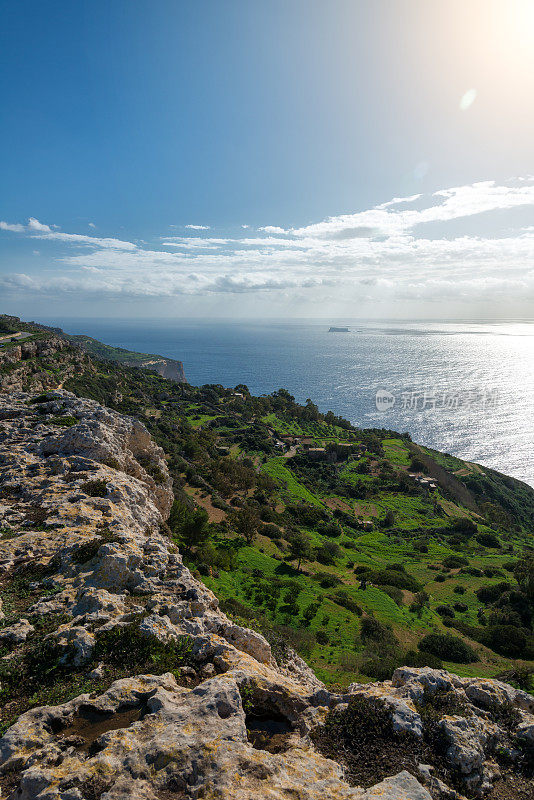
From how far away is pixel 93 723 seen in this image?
7.10 metres

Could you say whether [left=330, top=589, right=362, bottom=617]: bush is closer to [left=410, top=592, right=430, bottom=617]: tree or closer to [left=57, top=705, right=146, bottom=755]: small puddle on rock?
[left=410, top=592, right=430, bottom=617]: tree

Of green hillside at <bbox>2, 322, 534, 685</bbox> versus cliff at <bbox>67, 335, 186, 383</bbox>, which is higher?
cliff at <bbox>67, 335, 186, 383</bbox>

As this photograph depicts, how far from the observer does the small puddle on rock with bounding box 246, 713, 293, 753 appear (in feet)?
24.3

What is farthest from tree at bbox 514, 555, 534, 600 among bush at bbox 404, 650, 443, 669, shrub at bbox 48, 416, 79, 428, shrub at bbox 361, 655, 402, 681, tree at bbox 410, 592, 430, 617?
shrub at bbox 48, 416, 79, 428

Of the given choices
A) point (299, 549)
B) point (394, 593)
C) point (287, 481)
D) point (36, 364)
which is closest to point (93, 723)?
point (394, 593)

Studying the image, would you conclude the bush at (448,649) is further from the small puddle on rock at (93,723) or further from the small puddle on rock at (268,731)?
the small puddle on rock at (93,723)

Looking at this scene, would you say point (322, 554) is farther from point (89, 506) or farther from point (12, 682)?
point (12, 682)

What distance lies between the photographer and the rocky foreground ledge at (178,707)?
606 cm

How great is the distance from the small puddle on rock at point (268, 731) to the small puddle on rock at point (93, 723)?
244 centimetres

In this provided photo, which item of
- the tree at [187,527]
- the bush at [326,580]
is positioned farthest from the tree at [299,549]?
the tree at [187,527]

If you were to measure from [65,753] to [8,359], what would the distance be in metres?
56.5

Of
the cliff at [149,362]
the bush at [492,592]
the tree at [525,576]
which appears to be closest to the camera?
the tree at [525,576]

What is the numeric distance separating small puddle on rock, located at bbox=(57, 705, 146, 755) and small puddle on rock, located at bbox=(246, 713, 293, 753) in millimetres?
2439

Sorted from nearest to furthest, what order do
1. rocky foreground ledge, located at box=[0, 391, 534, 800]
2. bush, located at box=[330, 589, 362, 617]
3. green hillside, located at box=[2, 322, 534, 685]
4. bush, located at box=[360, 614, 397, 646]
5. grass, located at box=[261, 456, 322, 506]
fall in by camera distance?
rocky foreground ledge, located at box=[0, 391, 534, 800]
bush, located at box=[360, 614, 397, 646]
green hillside, located at box=[2, 322, 534, 685]
bush, located at box=[330, 589, 362, 617]
grass, located at box=[261, 456, 322, 506]
